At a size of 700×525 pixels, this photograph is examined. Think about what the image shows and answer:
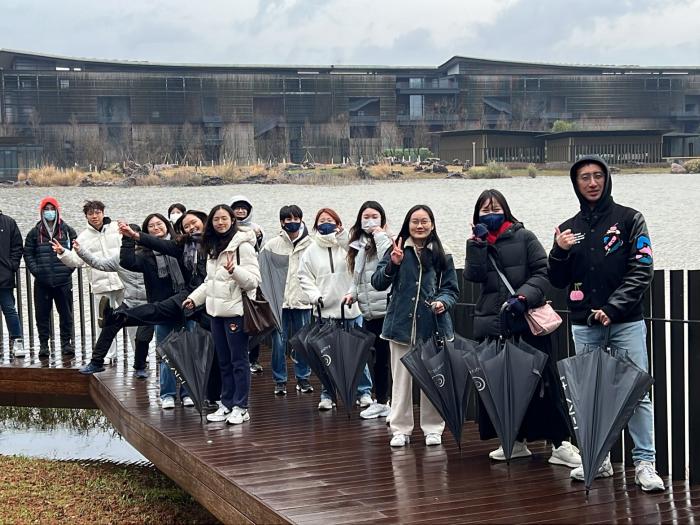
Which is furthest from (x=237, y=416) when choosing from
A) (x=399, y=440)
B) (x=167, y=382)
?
(x=399, y=440)

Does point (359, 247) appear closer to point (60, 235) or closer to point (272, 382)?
point (272, 382)

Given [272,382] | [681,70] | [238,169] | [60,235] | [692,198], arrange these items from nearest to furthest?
[272,382] < [60,235] < [692,198] < [238,169] < [681,70]

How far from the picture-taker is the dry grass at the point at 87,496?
7.91 metres

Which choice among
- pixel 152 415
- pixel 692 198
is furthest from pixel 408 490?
pixel 692 198

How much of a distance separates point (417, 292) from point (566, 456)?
1303mm

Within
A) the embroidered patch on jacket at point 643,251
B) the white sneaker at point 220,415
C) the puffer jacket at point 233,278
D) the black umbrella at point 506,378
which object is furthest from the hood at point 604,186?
the white sneaker at point 220,415

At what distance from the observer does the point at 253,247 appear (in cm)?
731

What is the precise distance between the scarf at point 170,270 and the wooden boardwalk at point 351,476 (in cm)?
88

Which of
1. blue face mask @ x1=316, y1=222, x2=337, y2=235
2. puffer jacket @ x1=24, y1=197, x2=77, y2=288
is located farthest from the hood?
puffer jacket @ x1=24, y1=197, x2=77, y2=288

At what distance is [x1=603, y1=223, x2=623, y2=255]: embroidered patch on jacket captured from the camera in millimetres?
5379

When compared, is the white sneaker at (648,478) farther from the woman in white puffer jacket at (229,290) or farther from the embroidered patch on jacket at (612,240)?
the woman in white puffer jacket at (229,290)

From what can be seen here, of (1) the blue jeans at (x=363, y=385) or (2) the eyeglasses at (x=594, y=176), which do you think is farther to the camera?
(1) the blue jeans at (x=363, y=385)

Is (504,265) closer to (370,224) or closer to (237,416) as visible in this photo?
(370,224)

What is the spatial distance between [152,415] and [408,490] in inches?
111
